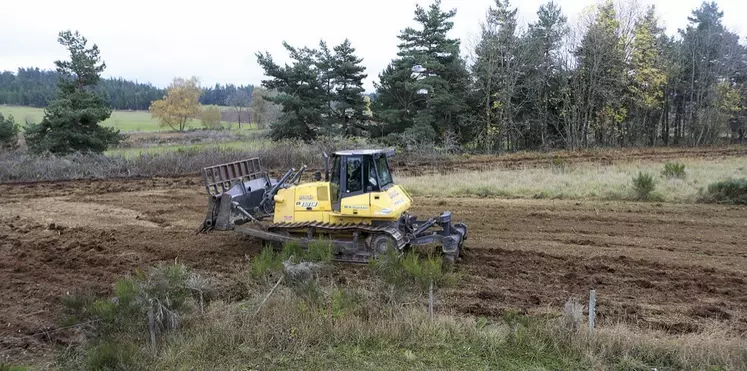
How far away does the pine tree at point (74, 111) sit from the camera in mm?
27047

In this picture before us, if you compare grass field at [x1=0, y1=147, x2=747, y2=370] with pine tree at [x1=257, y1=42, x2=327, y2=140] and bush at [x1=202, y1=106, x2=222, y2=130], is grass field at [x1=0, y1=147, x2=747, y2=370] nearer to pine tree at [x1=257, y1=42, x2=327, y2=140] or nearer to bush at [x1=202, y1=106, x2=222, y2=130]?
pine tree at [x1=257, y1=42, x2=327, y2=140]

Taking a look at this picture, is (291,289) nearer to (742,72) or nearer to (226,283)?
(226,283)

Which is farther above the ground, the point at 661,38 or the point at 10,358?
the point at 661,38

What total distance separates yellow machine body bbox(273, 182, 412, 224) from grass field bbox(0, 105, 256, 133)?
60903 millimetres

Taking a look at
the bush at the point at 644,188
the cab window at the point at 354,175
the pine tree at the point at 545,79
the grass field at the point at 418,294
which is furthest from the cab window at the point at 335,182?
the pine tree at the point at 545,79

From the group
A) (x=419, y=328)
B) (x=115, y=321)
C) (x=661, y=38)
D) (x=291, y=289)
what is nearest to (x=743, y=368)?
(x=419, y=328)

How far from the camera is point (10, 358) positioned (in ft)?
20.3

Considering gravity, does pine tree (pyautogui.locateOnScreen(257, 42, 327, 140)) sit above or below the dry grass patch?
above

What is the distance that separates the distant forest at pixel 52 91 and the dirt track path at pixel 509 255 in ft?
203

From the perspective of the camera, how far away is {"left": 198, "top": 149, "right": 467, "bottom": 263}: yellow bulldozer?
30.9ft

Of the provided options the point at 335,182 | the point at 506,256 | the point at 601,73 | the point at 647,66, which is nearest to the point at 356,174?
the point at 335,182

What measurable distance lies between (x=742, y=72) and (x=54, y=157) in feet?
143

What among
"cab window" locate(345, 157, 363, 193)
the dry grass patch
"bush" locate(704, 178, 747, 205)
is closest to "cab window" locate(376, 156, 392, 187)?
"cab window" locate(345, 157, 363, 193)

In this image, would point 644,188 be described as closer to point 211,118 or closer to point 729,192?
point 729,192
